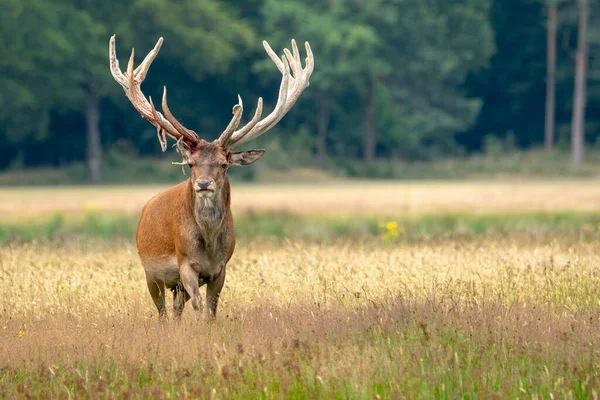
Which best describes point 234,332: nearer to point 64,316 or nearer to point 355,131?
point 64,316

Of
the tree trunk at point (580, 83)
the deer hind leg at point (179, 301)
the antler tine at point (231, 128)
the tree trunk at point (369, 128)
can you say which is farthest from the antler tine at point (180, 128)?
the tree trunk at point (580, 83)

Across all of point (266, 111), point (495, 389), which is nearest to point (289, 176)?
point (266, 111)

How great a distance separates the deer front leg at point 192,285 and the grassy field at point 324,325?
233mm

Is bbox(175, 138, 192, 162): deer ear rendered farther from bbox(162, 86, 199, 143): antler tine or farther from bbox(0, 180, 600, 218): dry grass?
bbox(0, 180, 600, 218): dry grass

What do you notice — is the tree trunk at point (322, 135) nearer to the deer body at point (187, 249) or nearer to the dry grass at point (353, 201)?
the dry grass at point (353, 201)

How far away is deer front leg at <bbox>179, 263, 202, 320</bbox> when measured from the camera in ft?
32.0

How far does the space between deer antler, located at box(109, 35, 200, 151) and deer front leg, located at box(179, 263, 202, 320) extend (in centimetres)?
108

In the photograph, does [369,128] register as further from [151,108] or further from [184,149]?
[184,149]

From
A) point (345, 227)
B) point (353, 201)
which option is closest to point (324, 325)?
point (345, 227)

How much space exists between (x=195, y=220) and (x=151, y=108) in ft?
3.62

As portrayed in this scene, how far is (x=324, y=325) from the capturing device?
30.1 feet

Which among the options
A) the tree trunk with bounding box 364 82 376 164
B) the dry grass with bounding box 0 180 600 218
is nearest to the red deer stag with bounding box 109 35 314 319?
the dry grass with bounding box 0 180 600 218

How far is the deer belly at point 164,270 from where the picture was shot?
10.5 metres

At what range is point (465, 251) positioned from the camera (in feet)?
50.2
